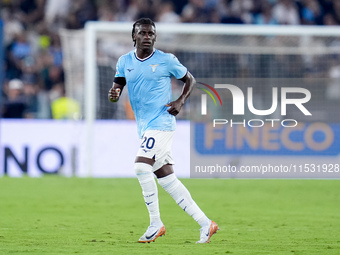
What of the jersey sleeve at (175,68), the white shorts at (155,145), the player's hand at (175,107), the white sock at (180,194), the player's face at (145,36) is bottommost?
the white sock at (180,194)

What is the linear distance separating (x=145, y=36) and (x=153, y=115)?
2.63ft

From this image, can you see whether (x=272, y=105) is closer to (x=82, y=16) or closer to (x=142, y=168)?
(x=82, y=16)

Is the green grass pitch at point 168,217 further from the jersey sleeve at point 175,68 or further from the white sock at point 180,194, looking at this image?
the jersey sleeve at point 175,68

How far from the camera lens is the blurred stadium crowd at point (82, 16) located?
21797 mm

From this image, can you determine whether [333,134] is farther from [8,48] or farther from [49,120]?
[8,48]

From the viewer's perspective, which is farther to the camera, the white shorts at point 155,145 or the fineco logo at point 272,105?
the fineco logo at point 272,105

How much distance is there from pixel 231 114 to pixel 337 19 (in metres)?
7.01

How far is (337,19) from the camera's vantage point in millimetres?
23125

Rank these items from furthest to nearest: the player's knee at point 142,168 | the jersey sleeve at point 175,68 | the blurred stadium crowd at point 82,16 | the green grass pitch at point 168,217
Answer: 1. the blurred stadium crowd at point 82,16
2. the jersey sleeve at point 175,68
3. the player's knee at point 142,168
4. the green grass pitch at point 168,217

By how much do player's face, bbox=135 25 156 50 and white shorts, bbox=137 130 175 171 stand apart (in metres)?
0.87

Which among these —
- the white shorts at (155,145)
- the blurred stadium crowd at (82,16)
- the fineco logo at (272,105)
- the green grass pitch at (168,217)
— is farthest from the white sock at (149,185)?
the blurred stadium crowd at (82,16)

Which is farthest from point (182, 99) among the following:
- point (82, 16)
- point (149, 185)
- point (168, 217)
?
point (82, 16)

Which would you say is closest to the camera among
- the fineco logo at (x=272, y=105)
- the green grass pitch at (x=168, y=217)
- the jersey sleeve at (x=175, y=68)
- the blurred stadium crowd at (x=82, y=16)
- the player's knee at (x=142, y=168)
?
the green grass pitch at (x=168, y=217)

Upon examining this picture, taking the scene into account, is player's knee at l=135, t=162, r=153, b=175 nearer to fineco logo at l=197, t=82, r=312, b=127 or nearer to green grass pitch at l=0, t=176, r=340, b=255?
green grass pitch at l=0, t=176, r=340, b=255
